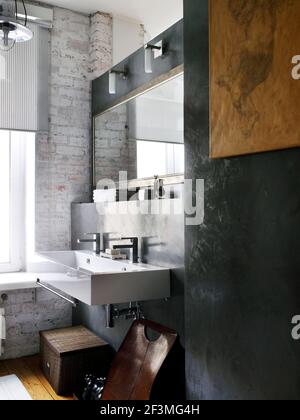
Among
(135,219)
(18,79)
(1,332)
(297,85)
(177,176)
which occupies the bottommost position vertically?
(1,332)

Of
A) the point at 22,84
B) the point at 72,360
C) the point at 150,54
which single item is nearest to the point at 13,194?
the point at 22,84

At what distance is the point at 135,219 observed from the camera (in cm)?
275

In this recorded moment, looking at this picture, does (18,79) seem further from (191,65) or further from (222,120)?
(222,120)

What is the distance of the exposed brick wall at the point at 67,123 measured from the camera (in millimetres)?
3561

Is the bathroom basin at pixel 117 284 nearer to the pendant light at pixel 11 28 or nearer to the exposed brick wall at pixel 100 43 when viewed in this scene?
the pendant light at pixel 11 28

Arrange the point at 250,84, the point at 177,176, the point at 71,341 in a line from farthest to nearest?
1. the point at 71,341
2. the point at 177,176
3. the point at 250,84

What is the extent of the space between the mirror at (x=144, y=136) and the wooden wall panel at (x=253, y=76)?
85 centimetres

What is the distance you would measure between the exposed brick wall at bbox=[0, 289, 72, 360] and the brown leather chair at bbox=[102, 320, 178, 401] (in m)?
1.29

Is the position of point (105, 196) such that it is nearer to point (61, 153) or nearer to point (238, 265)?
point (61, 153)

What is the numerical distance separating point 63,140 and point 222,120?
229 centimetres

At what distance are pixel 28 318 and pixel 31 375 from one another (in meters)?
0.52

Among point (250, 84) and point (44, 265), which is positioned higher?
point (250, 84)
